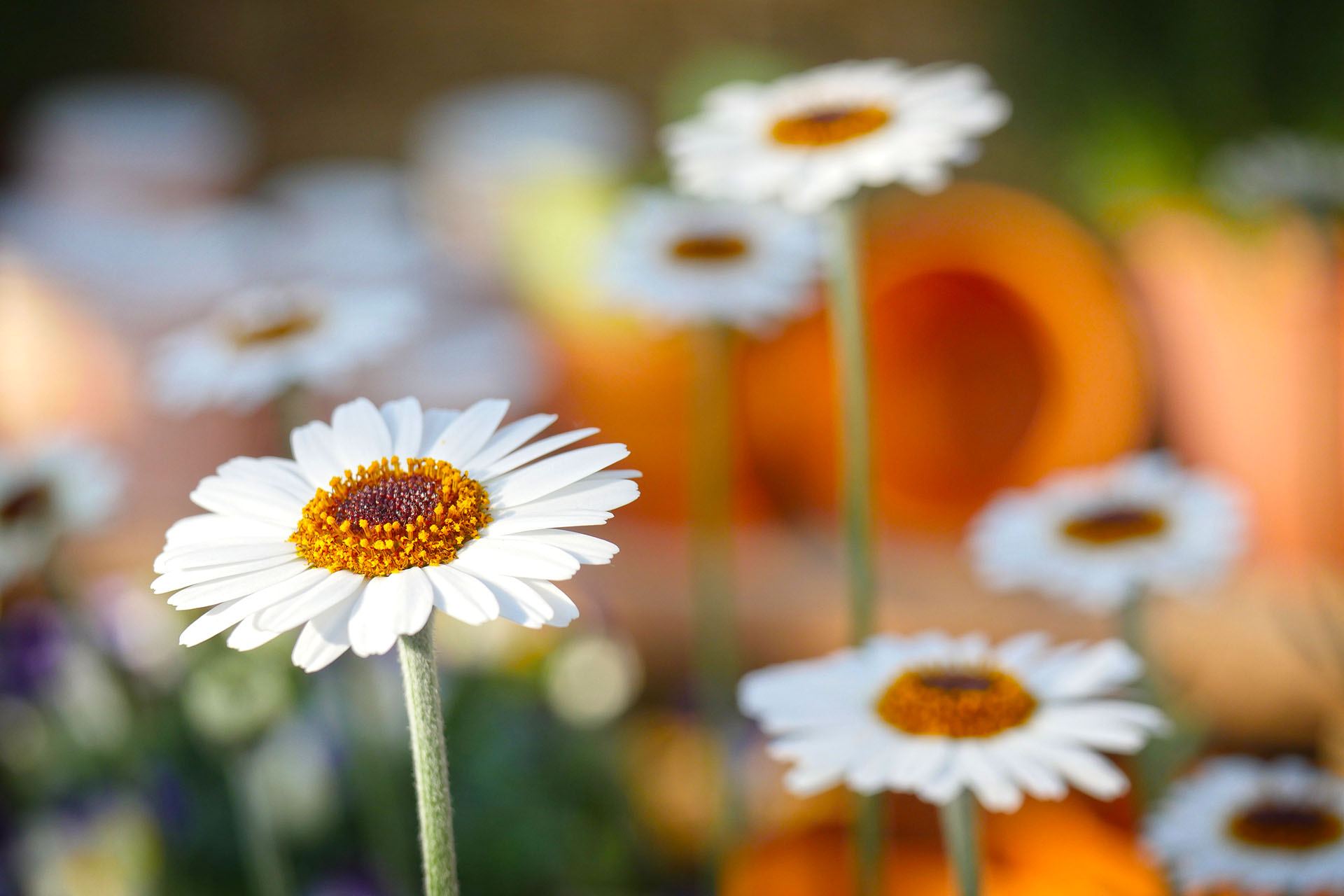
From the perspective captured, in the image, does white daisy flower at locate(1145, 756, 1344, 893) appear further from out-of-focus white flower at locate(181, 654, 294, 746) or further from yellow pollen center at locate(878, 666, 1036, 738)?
out-of-focus white flower at locate(181, 654, 294, 746)

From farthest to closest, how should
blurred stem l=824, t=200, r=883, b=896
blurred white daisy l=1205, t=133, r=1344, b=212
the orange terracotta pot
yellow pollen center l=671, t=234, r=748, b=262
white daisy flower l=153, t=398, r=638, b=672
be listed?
1. the orange terracotta pot
2. blurred white daisy l=1205, t=133, r=1344, b=212
3. yellow pollen center l=671, t=234, r=748, b=262
4. blurred stem l=824, t=200, r=883, b=896
5. white daisy flower l=153, t=398, r=638, b=672

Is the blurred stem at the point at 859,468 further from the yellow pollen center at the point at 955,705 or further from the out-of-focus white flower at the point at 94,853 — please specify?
the out-of-focus white flower at the point at 94,853

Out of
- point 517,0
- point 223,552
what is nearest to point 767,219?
point 223,552

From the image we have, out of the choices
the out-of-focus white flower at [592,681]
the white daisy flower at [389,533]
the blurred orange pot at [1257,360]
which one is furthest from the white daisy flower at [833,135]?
the blurred orange pot at [1257,360]

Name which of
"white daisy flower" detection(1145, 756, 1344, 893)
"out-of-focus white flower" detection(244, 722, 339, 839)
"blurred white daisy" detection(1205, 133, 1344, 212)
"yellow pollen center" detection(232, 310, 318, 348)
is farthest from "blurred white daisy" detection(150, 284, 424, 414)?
"blurred white daisy" detection(1205, 133, 1344, 212)

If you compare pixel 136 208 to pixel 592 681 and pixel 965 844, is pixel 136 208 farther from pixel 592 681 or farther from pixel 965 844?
pixel 965 844

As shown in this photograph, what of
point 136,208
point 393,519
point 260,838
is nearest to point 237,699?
point 260,838
